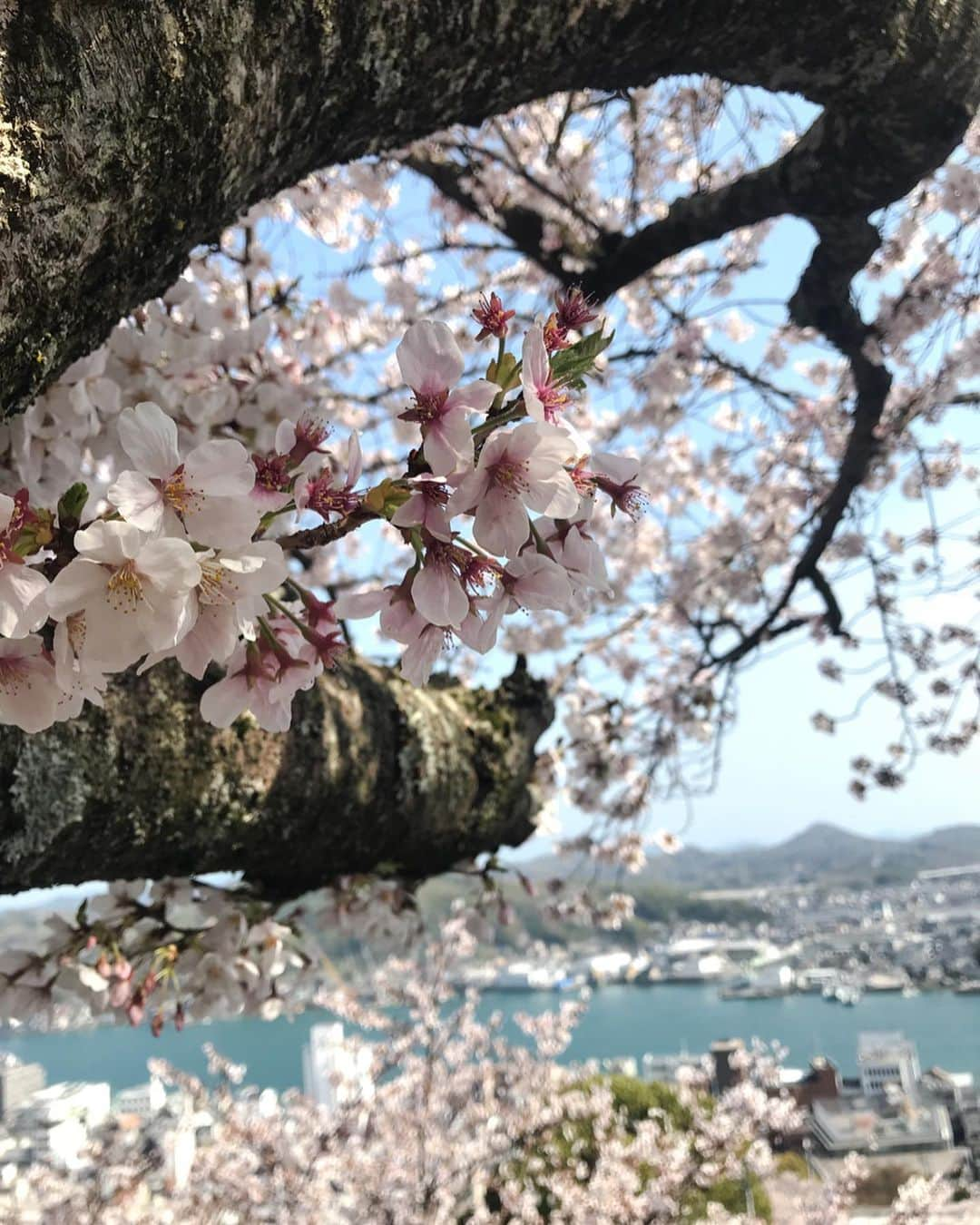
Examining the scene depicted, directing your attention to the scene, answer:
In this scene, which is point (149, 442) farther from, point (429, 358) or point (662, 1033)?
point (662, 1033)

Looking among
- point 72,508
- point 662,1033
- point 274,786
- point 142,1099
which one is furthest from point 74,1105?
point 662,1033

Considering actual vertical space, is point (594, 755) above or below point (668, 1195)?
above

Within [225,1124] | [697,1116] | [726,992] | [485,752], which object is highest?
[485,752]

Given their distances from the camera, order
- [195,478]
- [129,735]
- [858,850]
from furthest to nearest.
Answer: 1. [858,850]
2. [129,735]
3. [195,478]

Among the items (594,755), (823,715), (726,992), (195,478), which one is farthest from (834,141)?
(726,992)

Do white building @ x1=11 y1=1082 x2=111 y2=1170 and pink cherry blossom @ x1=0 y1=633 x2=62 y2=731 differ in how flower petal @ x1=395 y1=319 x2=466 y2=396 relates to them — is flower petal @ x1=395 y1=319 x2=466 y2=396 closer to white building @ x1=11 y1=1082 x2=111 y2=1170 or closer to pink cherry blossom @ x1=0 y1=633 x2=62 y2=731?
pink cherry blossom @ x1=0 y1=633 x2=62 y2=731

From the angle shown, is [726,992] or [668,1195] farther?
[726,992]

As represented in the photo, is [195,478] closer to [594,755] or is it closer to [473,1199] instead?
[594,755]
